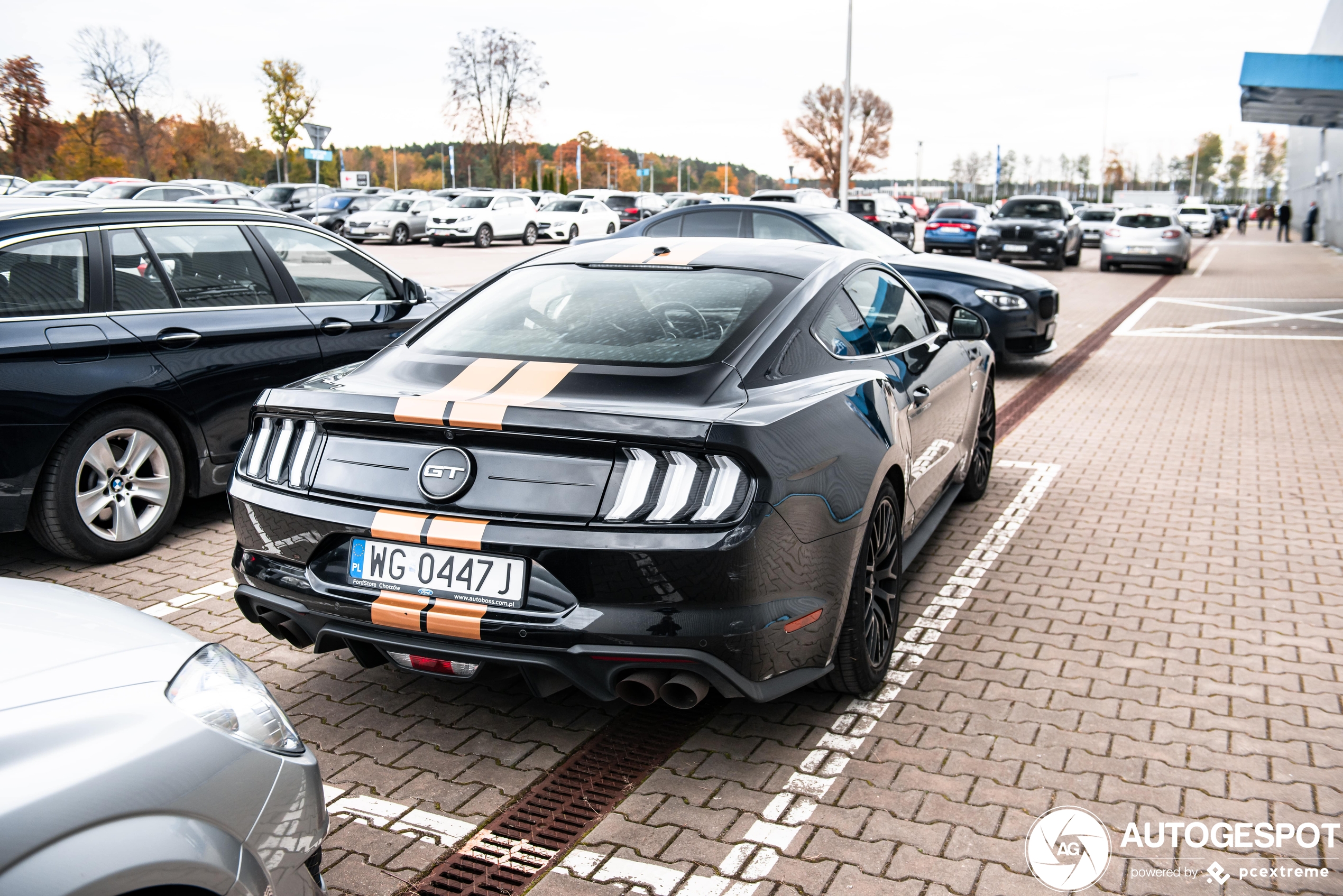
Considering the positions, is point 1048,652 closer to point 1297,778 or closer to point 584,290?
point 1297,778

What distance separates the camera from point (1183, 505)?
631cm

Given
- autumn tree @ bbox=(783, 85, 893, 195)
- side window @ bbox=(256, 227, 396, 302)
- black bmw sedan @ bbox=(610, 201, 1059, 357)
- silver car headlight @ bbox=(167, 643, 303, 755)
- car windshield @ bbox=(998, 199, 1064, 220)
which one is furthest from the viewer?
autumn tree @ bbox=(783, 85, 893, 195)

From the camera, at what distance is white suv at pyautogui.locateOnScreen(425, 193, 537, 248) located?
33.4 m

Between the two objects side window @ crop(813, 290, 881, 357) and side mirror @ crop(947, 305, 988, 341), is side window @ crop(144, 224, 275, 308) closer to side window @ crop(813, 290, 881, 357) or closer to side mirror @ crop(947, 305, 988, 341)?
side window @ crop(813, 290, 881, 357)

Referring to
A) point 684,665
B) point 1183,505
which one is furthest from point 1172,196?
point 684,665

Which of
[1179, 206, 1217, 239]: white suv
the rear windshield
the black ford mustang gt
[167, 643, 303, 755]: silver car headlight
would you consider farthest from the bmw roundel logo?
[1179, 206, 1217, 239]: white suv

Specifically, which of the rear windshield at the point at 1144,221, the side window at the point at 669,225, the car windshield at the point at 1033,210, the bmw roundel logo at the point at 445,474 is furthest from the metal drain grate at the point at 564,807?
the rear windshield at the point at 1144,221

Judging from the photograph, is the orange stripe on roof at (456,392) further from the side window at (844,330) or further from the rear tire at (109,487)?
the rear tire at (109,487)

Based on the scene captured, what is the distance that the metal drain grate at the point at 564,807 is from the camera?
281cm

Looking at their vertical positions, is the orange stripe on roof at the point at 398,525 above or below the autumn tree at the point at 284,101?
below

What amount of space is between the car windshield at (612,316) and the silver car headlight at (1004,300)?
695 cm

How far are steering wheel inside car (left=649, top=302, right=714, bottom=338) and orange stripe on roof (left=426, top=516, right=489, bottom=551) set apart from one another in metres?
0.99

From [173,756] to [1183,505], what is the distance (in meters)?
5.89

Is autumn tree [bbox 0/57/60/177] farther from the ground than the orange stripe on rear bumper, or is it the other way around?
autumn tree [bbox 0/57/60/177]
